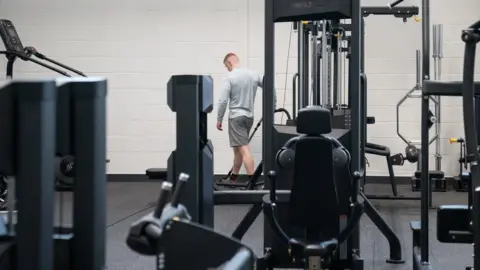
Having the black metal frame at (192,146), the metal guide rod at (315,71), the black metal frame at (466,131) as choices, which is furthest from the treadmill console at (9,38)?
the black metal frame at (192,146)

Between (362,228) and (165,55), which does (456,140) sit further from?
(165,55)

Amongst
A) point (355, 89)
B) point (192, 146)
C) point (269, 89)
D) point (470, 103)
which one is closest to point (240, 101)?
point (269, 89)

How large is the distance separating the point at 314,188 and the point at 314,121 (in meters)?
0.34

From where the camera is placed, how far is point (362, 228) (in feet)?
18.1

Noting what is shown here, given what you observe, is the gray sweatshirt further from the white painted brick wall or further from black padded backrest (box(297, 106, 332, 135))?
black padded backrest (box(297, 106, 332, 135))

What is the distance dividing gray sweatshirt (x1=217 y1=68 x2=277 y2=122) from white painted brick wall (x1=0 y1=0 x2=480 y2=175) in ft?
3.01

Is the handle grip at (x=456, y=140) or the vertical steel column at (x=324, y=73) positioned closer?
the vertical steel column at (x=324, y=73)

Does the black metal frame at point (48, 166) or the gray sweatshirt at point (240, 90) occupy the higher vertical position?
the gray sweatshirt at point (240, 90)

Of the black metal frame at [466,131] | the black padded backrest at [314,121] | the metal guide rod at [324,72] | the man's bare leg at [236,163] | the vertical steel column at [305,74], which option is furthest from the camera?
the man's bare leg at [236,163]

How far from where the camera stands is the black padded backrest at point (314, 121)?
2.83 meters

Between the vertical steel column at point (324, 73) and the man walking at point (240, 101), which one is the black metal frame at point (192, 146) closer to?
the vertical steel column at point (324, 73)

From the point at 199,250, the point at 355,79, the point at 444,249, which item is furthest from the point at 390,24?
the point at 199,250

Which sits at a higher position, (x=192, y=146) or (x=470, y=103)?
(x=470, y=103)

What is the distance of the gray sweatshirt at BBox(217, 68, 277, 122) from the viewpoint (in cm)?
719
